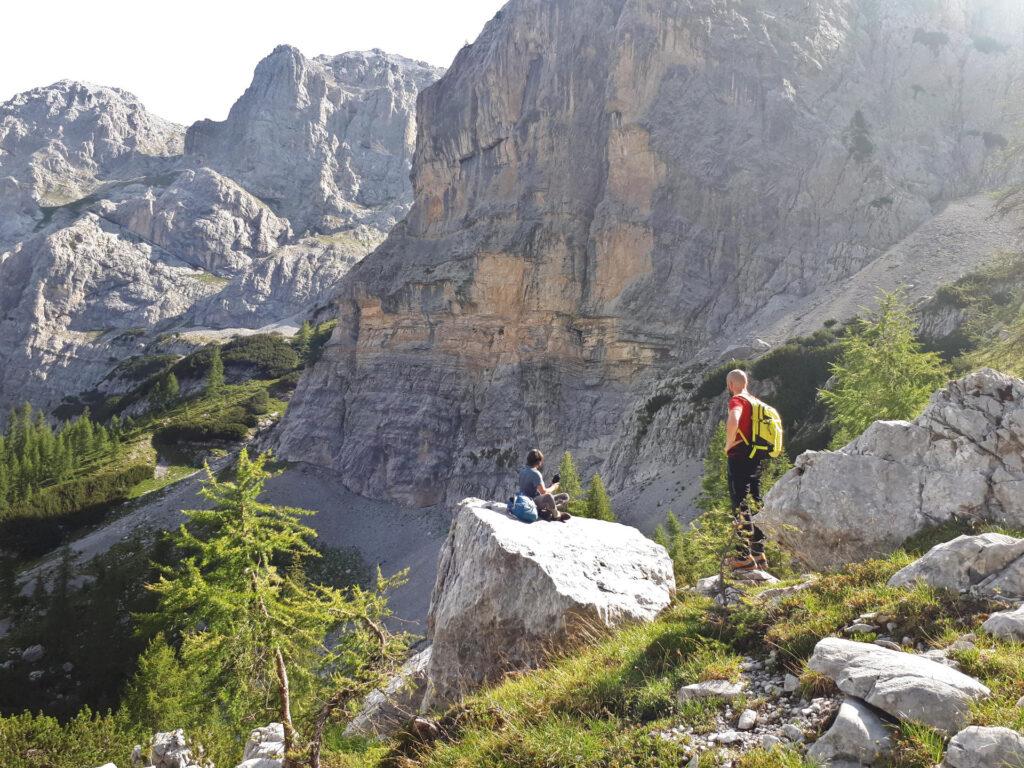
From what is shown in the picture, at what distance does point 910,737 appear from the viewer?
4332mm

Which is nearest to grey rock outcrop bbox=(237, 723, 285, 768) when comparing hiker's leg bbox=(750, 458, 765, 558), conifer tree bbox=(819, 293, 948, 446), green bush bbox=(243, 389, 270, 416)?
hiker's leg bbox=(750, 458, 765, 558)

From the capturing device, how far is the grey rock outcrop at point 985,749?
12.5ft

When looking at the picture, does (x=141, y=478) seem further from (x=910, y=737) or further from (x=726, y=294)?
(x=910, y=737)

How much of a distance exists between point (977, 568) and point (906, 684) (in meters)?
2.71

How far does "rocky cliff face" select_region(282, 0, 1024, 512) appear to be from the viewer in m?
62.6

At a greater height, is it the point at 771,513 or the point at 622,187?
the point at 622,187

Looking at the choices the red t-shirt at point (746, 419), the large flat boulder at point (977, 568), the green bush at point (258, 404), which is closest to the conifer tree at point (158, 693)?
the red t-shirt at point (746, 419)

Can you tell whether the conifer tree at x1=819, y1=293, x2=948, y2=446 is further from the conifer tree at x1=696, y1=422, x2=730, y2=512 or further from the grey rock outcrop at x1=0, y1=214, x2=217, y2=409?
the grey rock outcrop at x1=0, y1=214, x2=217, y2=409

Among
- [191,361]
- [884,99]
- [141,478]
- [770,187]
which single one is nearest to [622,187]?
[770,187]

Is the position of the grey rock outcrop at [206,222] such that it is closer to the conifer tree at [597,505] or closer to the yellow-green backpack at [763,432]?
the conifer tree at [597,505]

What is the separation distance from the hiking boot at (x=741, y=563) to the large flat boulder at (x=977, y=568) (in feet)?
8.21

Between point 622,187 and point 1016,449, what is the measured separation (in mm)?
62221

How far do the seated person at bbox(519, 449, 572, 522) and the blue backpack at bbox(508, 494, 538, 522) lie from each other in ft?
0.86

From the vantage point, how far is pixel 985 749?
12.7 ft
